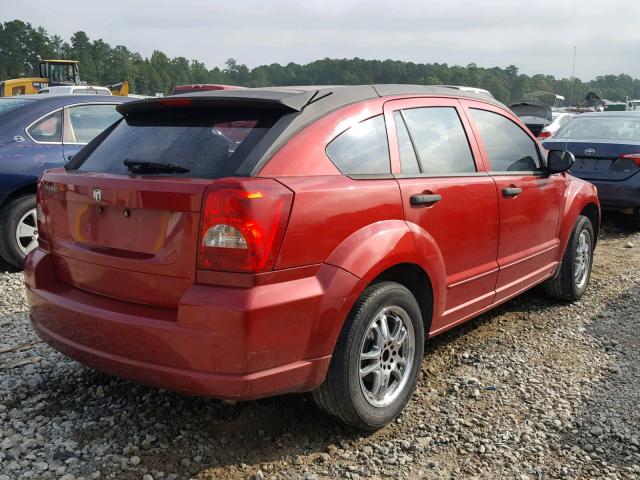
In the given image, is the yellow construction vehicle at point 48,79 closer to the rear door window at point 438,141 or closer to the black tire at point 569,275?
the black tire at point 569,275

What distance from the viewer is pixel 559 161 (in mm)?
4449

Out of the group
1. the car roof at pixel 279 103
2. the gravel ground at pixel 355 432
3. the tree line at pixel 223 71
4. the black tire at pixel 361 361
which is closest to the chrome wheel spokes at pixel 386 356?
the black tire at pixel 361 361

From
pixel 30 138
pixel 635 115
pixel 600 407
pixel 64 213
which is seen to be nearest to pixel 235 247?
pixel 64 213

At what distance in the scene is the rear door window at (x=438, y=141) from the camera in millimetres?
3357

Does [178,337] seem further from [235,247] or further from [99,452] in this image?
[99,452]

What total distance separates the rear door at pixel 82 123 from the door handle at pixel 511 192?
3.81 m

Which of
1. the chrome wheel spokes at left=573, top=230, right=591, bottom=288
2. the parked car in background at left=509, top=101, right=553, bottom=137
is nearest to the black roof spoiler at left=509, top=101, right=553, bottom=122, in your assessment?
the parked car in background at left=509, top=101, right=553, bottom=137

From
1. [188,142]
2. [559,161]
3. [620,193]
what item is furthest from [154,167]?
[620,193]

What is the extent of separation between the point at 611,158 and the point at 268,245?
21.8ft

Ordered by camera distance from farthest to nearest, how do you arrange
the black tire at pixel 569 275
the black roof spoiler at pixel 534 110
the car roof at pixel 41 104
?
1. the black roof spoiler at pixel 534 110
2. the car roof at pixel 41 104
3. the black tire at pixel 569 275

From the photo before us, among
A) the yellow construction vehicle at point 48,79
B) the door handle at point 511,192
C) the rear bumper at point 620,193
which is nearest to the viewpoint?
the door handle at point 511,192

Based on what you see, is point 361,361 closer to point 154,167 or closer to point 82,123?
point 154,167

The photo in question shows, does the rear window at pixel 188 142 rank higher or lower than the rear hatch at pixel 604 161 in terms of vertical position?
higher

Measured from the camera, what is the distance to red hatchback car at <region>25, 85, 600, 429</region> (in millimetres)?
2459
